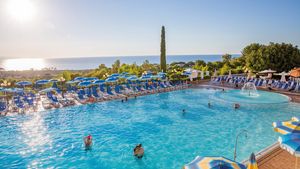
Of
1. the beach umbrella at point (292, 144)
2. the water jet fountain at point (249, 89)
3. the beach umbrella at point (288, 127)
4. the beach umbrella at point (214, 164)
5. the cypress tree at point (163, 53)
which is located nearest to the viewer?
the beach umbrella at point (214, 164)

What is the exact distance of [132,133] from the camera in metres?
10.4

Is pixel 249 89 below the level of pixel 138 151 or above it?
above

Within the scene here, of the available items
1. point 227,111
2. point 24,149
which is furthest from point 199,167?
point 227,111

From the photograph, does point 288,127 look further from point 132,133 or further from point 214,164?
point 132,133

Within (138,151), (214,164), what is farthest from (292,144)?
(138,151)

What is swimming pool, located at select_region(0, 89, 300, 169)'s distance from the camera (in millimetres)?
7871

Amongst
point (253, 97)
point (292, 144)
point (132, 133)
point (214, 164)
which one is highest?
point (292, 144)

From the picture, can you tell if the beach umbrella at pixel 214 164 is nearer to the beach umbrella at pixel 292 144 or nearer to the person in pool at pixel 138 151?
the beach umbrella at pixel 292 144

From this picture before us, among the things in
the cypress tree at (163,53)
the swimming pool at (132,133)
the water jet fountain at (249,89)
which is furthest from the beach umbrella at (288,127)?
the cypress tree at (163,53)

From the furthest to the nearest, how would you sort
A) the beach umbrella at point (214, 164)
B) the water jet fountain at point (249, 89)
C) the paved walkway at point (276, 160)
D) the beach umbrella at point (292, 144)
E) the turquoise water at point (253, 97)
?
the water jet fountain at point (249, 89)
the turquoise water at point (253, 97)
the paved walkway at point (276, 160)
the beach umbrella at point (292, 144)
the beach umbrella at point (214, 164)

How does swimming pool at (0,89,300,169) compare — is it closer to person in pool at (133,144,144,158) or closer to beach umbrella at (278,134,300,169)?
person in pool at (133,144,144,158)

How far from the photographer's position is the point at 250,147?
28.4ft

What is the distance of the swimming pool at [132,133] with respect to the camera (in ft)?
25.8

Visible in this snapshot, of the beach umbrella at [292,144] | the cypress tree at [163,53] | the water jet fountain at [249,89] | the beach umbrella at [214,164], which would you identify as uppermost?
the cypress tree at [163,53]
